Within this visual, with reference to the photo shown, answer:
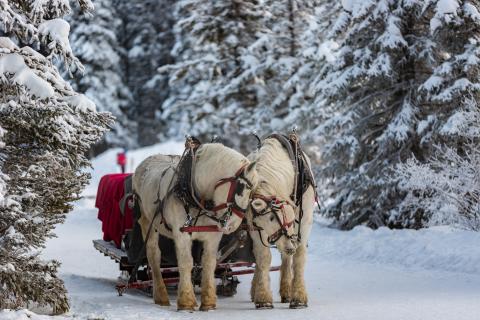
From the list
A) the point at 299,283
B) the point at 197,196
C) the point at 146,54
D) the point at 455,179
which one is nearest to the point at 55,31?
the point at 197,196

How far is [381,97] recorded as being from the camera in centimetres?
1733

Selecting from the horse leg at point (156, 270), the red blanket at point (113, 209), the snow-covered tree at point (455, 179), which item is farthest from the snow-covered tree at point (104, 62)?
the horse leg at point (156, 270)

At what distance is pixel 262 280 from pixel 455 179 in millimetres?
6565

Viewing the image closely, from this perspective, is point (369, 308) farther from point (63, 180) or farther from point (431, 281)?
point (63, 180)

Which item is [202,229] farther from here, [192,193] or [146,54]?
[146,54]

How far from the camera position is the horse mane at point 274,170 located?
812 cm

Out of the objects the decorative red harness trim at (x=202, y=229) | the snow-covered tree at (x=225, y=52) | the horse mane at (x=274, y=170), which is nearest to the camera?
the horse mane at (x=274, y=170)

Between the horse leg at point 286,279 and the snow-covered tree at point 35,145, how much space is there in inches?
111

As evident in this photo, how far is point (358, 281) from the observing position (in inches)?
431

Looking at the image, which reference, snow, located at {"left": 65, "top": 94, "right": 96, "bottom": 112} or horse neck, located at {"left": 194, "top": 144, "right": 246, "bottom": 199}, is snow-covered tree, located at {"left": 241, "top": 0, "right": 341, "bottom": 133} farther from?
snow, located at {"left": 65, "top": 94, "right": 96, "bottom": 112}

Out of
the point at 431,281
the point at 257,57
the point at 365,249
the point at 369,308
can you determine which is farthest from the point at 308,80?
the point at 369,308

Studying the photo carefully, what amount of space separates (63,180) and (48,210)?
341mm

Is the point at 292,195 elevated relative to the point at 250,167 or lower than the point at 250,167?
lower

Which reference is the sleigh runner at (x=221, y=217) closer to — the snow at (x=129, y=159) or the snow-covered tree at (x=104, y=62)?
the snow at (x=129, y=159)
